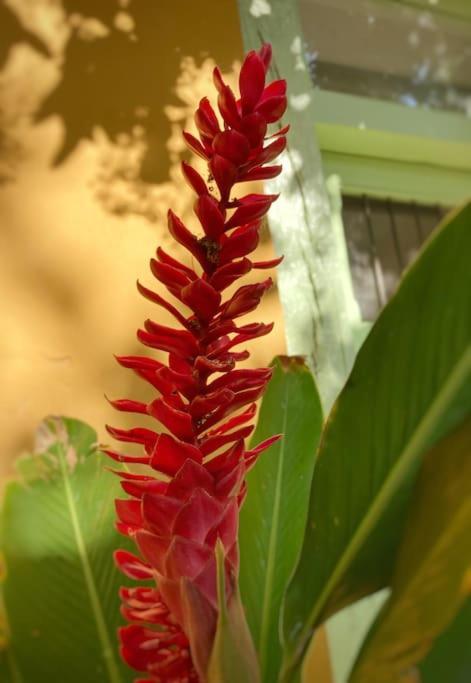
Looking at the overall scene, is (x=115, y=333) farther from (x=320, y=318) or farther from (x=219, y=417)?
(x=219, y=417)

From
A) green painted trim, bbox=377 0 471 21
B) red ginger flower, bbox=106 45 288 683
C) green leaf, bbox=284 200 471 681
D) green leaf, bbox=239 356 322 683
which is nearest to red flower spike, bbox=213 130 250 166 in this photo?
red ginger flower, bbox=106 45 288 683

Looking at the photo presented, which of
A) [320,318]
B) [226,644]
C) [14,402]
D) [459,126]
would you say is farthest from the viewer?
[459,126]

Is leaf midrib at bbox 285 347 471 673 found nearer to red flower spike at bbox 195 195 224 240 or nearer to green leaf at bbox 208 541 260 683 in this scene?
green leaf at bbox 208 541 260 683

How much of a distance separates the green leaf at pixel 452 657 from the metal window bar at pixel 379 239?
0.92m

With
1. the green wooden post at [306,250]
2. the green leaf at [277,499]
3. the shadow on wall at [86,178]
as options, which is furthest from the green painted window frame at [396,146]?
the green leaf at [277,499]

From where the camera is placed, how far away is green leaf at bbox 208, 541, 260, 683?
1.14 ft

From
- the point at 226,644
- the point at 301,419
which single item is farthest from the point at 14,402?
the point at 226,644

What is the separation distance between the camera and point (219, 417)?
39cm

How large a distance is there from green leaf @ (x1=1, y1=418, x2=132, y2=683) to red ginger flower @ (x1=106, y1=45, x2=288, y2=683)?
0.14 metres

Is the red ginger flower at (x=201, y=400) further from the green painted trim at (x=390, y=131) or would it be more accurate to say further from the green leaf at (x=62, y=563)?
the green painted trim at (x=390, y=131)

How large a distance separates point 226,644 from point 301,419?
0.84 feet

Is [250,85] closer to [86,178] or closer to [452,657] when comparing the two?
[452,657]

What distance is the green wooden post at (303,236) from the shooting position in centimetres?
94

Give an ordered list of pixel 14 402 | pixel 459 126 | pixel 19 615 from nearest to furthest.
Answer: pixel 19 615 < pixel 14 402 < pixel 459 126
